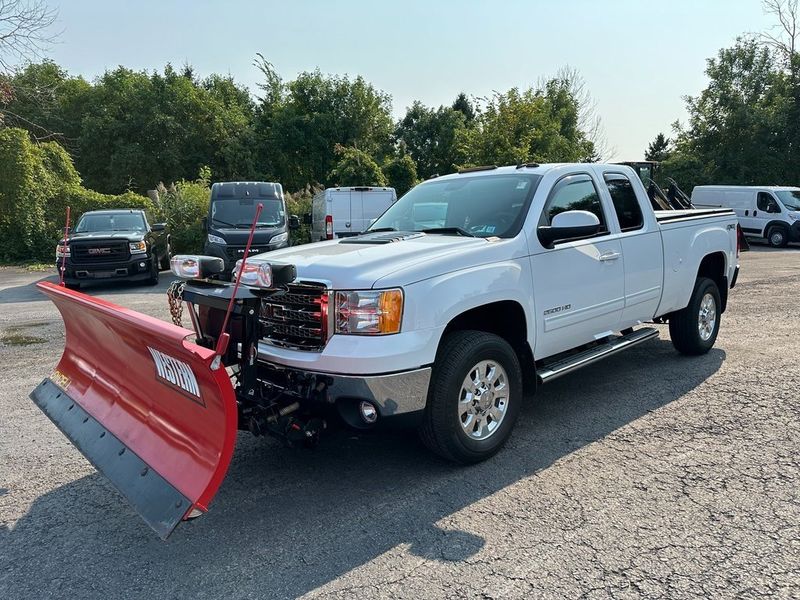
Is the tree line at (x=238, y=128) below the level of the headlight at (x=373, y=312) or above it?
above

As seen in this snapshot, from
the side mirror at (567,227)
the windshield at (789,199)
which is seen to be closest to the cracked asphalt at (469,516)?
the side mirror at (567,227)

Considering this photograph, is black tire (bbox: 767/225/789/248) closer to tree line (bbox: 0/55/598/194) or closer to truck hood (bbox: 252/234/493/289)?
tree line (bbox: 0/55/598/194)

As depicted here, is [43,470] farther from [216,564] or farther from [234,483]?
[216,564]

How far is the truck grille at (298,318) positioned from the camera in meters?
3.61

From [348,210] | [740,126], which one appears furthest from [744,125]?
[348,210]

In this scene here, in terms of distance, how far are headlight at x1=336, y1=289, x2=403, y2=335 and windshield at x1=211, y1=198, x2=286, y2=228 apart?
39.5 ft

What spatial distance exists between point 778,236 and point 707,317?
18.6 metres

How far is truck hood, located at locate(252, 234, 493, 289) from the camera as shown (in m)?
3.59

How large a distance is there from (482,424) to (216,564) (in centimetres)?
182

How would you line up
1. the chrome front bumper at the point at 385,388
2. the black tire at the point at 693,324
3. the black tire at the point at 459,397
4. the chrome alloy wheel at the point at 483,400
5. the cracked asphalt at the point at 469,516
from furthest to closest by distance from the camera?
the black tire at the point at 693,324 → the chrome alloy wheel at the point at 483,400 → the black tire at the point at 459,397 → the chrome front bumper at the point at 385,388 → the cracked asphalt at the point at 469,516

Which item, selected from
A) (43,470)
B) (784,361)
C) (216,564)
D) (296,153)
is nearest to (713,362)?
(784,361)

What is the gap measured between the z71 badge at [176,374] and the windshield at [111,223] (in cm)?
1296

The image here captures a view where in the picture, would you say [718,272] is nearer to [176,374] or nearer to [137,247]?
[176,374]

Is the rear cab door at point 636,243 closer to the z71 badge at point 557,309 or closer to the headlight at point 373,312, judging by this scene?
the z71 badge at point 557,309
